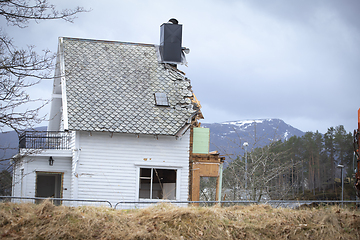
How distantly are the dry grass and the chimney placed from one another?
1178 cm

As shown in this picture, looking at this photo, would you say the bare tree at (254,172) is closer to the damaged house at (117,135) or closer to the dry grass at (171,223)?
the damaged house at (117,135)

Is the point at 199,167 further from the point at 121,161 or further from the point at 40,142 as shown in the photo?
the point at 40,142

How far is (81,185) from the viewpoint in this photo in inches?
647

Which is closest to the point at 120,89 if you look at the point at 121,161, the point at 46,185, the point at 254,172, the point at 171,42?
the point at 121,161

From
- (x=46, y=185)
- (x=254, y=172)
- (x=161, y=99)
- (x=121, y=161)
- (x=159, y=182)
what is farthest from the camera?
(x=46, y=185)

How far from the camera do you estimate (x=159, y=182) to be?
2002cm

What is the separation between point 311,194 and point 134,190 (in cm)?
6276

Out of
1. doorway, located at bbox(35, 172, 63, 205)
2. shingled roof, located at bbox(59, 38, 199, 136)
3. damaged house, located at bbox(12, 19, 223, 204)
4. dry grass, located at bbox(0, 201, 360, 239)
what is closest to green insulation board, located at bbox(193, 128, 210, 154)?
damaged house, located at bbox(12, 19, 223, 204)

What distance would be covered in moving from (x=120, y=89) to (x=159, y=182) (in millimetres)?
5521

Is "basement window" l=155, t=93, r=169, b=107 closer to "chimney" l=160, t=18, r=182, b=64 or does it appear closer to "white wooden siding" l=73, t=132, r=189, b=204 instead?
"white wooden siding" l=73, t=132, r=189, b=204

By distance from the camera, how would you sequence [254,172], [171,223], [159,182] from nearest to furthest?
[171,223], [159,182], [254,172]

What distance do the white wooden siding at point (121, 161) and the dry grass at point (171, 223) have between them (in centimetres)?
636

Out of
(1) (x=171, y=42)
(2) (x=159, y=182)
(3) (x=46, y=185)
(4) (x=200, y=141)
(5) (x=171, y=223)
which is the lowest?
(3) (x=46, y=185)

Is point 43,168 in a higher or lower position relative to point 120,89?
lower
